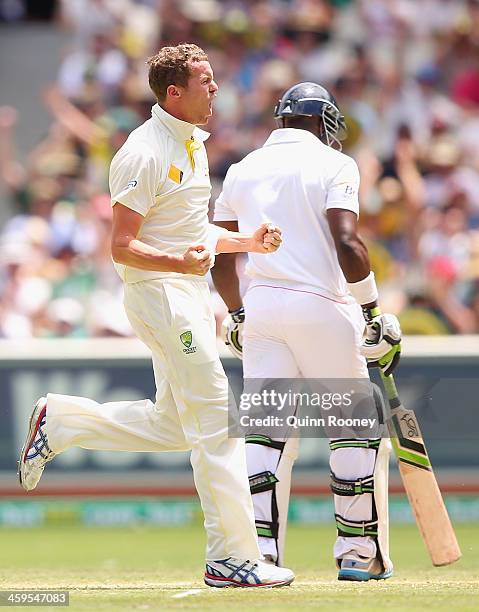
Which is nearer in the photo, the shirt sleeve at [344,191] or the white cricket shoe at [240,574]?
the white cricket shoe at [240,574]

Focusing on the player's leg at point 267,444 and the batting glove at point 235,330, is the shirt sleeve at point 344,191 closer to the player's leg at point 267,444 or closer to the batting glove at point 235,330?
the player's leg at point 267,444

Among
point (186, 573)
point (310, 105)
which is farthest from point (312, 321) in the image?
point (186, 573)

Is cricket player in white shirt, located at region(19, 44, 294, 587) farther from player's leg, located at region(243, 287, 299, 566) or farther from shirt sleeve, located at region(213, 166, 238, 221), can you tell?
shirt sleeve, located at region(213, 166, 238, 221)

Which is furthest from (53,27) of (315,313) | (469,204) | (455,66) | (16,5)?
(315,313)

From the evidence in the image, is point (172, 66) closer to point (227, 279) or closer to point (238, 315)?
point (227, 279)

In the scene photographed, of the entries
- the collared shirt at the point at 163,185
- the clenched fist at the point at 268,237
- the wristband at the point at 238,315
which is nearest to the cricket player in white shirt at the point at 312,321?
the wristband at the point at 238,315

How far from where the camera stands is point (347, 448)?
261 inches

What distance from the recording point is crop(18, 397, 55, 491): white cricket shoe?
6234mm

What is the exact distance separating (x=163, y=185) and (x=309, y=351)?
1088mm

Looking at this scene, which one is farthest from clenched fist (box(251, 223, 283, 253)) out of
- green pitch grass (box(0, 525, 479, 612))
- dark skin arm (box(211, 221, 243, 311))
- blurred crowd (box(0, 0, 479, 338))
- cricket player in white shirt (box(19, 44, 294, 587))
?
blurred crowd (box(0, 0, 479, 338))

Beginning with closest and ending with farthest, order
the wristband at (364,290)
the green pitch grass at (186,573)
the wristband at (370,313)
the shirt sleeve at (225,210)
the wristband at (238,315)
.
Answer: the green pitch grass at (186,573)
the wristband at (364,290)
the wristband at (370,313)
the shirt sleeve at (225,210)
the wristband at (238,315)

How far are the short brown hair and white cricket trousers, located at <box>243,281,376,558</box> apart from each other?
109cm

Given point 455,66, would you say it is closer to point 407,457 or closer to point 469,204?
point 469,204

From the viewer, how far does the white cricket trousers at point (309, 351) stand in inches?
256
